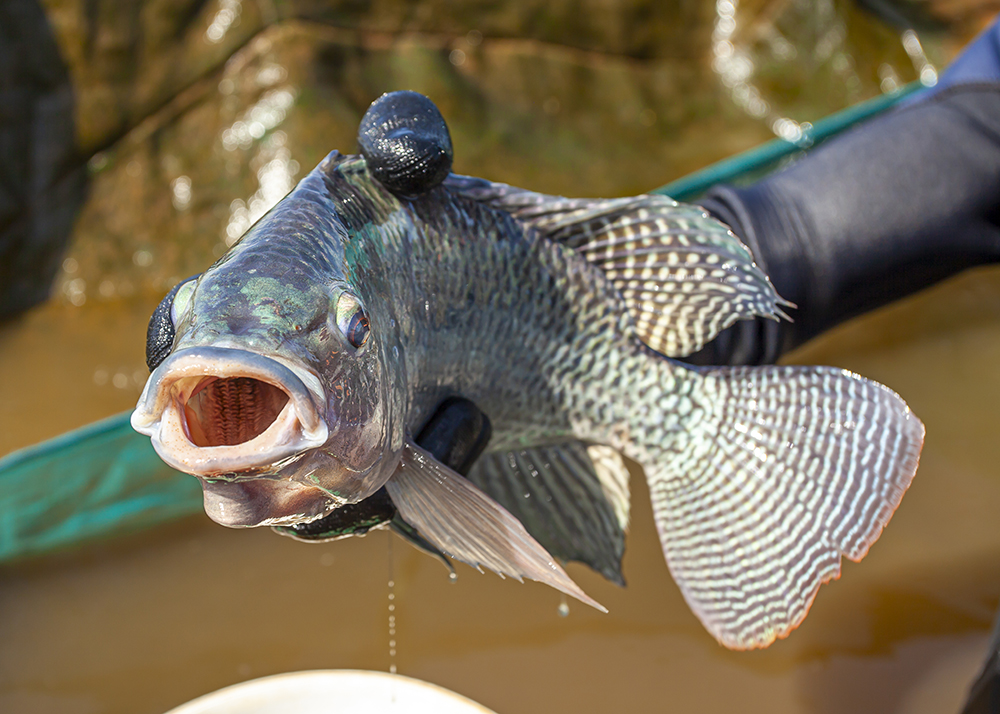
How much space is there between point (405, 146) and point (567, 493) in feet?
2.75

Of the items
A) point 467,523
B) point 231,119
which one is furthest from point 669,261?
point 231,119

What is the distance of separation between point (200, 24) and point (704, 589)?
3.89 m

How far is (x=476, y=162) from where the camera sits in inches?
165

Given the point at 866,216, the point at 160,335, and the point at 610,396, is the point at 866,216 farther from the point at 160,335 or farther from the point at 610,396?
the point at 160,335

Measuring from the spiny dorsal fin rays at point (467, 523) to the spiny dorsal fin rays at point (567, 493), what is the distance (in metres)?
0.46

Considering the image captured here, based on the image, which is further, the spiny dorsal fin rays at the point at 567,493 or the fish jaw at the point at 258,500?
the spiny dorsal fin rays at the point at 567,493

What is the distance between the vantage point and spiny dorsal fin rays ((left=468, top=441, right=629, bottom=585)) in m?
1.59

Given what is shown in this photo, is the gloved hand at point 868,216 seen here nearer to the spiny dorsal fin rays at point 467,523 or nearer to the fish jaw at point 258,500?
the spiny dorsal fin rays at point 467,523

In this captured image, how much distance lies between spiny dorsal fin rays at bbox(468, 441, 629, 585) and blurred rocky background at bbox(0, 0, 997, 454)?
257 cm

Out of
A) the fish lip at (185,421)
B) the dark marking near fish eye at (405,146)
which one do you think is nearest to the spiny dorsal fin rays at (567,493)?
the dark marking near fish eye at (405,146)

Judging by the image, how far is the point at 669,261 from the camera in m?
1.46

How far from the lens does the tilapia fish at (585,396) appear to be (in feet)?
3.51

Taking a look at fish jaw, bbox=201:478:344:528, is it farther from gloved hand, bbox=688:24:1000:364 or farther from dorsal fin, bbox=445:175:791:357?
gloved hand, bbox=688:24:1000:364

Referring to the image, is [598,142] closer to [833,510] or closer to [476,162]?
[476,162]
